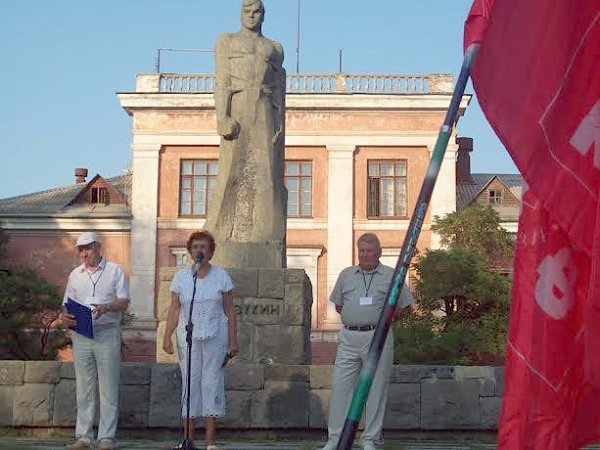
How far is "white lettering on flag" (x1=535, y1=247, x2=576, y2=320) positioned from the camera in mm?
3531

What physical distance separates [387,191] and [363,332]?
99.0ft

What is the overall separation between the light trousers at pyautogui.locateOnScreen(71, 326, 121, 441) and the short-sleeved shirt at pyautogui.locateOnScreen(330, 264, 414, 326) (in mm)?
1789

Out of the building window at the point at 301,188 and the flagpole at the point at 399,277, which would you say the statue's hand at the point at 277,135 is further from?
the building window at the point at 301,188

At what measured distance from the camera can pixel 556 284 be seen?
3.56 m

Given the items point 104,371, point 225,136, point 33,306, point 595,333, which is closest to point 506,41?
point 595,333

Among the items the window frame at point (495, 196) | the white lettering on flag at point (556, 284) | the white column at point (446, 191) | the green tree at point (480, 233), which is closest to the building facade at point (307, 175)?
the white column at point (446, 191)

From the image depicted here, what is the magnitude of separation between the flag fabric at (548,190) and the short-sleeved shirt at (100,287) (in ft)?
15.2

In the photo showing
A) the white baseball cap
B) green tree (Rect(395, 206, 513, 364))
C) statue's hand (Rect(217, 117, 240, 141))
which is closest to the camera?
the white baseball cap

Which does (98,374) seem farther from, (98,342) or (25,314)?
(25,314)

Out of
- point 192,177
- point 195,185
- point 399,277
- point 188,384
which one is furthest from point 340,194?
point 399,277

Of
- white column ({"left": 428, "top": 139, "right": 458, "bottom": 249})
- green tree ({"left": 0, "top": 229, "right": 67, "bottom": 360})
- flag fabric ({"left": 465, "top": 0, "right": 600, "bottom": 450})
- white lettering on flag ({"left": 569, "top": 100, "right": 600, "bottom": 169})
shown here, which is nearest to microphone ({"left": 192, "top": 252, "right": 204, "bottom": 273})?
flag fabric ({"left": 465, "top": 0, "right": 600, "bottom": 450})

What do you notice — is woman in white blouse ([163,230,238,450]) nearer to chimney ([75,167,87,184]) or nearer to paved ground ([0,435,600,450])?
paved ground ([0,435,600,450])

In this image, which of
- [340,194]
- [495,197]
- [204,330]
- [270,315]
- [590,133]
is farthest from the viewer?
[495,197]

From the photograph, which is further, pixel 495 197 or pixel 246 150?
pixel 495 197
